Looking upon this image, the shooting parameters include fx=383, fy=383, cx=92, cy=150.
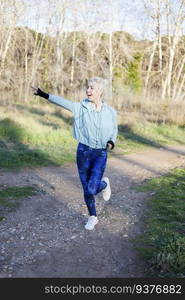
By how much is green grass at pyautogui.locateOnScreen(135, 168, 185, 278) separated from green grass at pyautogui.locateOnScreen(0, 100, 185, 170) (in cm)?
319

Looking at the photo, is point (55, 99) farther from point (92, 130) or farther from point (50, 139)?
point (50, 139)

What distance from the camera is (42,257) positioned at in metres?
4.34

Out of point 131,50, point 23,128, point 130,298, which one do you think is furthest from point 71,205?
point 131,50

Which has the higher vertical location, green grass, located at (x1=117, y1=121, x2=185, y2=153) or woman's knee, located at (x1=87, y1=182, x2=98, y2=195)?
woman's knee, located at (x1=87, y1=182, x2=98, y2=195)

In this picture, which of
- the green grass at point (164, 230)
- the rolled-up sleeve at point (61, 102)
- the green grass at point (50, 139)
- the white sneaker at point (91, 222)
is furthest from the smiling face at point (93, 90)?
the green grass at point (50, 139)

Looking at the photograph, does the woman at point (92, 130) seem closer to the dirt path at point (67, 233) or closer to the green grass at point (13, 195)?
the dirt path at point (67, 233)

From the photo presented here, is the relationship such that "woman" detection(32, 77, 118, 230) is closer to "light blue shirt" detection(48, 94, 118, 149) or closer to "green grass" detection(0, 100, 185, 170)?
"light blue shirt" detection(48, 94, 118, 149)

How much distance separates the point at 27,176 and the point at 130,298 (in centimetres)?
531

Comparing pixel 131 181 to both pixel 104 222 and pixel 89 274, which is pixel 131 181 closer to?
pixel 104 222

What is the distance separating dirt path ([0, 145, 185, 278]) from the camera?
4.09 meters

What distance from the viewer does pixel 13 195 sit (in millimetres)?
6820

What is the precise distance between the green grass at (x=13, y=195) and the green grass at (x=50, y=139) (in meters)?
1.85

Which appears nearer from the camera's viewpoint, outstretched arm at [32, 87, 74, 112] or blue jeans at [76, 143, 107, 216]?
outstretched arm at [32, 87, 74, 112]

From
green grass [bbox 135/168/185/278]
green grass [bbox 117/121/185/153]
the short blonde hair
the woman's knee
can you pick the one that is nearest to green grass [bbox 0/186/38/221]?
the woman's knee
